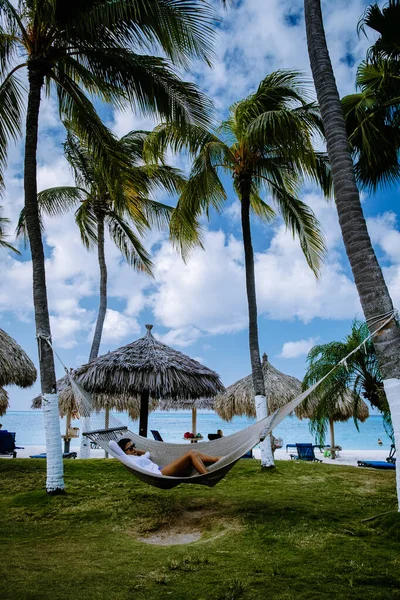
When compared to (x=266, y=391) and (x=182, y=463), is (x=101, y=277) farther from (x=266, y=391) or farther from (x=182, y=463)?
(x=182, y=463)

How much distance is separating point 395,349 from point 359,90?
4.62 metres

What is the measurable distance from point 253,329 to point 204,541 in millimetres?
3123

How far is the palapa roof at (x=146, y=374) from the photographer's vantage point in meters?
5.86

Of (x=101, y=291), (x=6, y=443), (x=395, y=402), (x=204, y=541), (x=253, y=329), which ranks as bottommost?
(x=204, y=541)

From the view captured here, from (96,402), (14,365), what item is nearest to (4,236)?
(96,402)

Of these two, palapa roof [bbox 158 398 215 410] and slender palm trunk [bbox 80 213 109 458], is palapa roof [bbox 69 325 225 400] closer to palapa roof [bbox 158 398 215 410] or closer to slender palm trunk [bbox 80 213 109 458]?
slender palm trunk [bbox 80 213 109 458]

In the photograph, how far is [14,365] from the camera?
6246mm

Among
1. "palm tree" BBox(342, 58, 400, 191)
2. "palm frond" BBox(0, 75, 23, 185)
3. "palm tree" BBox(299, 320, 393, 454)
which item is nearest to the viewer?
"palm frond" BBox(0, 75, 23, 185)

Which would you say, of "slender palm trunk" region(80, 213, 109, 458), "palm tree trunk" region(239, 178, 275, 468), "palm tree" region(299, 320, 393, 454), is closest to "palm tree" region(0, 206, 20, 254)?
"slender palm trunk" region(80, 213, 109, 458)

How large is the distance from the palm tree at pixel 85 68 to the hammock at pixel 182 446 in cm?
48

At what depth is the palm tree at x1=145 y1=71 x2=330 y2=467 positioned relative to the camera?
16.0 ft

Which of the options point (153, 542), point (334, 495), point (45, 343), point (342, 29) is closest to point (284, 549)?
point (153, 542)

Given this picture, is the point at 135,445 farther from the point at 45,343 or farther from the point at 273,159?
the point at 273,159

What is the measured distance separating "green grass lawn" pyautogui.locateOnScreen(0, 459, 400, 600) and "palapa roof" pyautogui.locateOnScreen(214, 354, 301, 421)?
4520 millimetres
